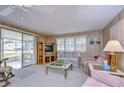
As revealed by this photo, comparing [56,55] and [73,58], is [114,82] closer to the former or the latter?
[73,58]

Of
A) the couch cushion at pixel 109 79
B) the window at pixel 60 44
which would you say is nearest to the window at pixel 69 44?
the window at pixel 60 44

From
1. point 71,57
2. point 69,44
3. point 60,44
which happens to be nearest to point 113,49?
point 71,57

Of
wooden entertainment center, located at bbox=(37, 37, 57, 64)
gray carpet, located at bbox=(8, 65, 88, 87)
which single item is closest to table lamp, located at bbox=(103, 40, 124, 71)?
gray carpet, located at bbox=(8, 65, 88, 87)

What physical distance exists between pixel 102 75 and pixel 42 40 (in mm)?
4578

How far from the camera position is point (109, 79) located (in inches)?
78.6

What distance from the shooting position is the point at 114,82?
1849mm

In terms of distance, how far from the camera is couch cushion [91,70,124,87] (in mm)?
1755

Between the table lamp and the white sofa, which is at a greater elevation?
the table lamp

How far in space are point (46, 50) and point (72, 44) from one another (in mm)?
1504

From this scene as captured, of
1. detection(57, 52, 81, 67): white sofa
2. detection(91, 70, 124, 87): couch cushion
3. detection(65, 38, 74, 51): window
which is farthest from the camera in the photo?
detection(65, 38, 74, 51): window

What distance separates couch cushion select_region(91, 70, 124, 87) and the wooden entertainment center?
160 inches

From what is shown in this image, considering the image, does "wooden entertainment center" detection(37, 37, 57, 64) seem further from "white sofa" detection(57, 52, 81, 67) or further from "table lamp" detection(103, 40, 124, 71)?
"table lamp" detection(103, 40, 124, 71)

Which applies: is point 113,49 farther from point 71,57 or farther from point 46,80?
point 71,57

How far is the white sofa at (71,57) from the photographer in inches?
204
